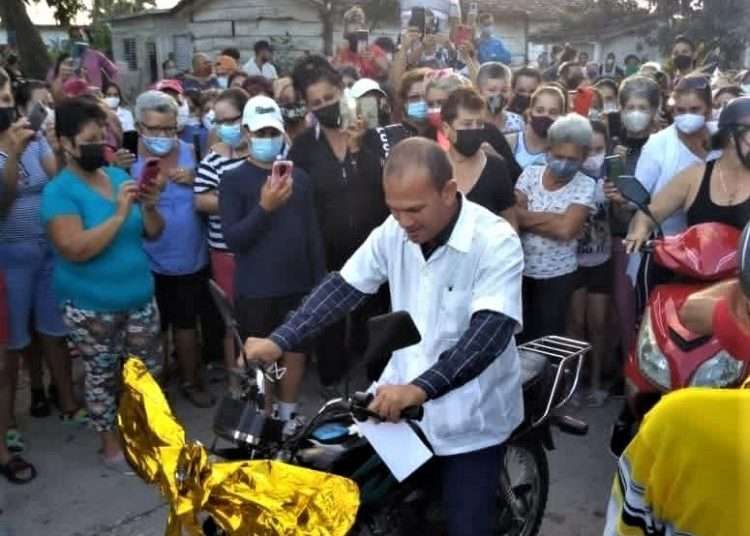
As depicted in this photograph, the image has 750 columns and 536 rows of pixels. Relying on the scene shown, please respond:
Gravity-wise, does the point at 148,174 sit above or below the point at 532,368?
above

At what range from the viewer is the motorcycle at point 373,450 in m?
2.21

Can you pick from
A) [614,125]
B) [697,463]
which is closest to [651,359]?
[697,463]

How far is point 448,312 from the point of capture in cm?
260

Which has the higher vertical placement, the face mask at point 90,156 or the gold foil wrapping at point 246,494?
the face mask at point 90,156

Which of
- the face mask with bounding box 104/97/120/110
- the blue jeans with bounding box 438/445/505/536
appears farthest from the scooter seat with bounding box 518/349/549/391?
the face mask with bounding box 104/97/120/110

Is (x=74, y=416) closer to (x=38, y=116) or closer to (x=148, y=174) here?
(x=148, y=174)

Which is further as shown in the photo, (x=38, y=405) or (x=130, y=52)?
(x=130, y=52)

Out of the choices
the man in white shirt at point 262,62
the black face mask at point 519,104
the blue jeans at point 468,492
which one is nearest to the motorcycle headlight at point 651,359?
the blue jeans at point 468,492

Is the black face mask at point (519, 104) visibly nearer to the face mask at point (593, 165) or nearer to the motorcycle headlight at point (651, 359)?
the face mask at point (593, 165)

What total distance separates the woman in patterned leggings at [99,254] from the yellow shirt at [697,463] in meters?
3.04

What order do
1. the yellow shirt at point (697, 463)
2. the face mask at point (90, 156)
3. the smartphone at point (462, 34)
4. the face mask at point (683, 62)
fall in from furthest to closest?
the face mask at point (683, 62) < the smartphone at point (462, 34) < the face mask at point (90, 156) < the yellow shirt at point (697, 463)

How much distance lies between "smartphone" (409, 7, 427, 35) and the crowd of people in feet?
4.99

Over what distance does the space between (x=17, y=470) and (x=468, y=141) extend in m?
2.83

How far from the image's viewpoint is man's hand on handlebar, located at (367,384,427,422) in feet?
7.20
